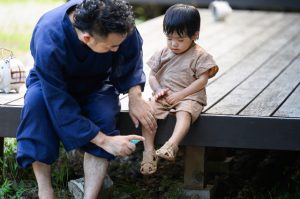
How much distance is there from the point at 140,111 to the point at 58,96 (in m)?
0.47

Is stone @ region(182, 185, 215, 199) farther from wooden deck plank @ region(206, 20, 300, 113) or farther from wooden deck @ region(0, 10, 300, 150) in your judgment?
wooden deck plank @ region(206, 20, 300, 113)

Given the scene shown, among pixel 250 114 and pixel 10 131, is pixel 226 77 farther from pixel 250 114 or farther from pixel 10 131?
pixel 10 131

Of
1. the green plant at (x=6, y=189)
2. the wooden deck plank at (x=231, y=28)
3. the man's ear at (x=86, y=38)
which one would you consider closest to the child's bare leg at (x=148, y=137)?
the man's ear at (x=86, y=38)

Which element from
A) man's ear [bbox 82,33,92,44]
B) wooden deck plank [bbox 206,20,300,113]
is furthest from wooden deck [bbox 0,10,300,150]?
man's ear [bbox 82,33,92,44]

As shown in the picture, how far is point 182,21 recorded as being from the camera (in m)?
3.33

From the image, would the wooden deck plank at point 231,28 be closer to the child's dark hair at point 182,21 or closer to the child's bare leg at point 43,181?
the child's dark hair at point 182,21

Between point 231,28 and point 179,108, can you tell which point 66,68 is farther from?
point 231,28

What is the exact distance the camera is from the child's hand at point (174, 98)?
3.40 m

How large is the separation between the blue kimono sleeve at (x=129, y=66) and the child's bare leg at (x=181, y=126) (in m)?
0.27

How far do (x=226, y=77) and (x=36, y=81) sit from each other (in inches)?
63.1

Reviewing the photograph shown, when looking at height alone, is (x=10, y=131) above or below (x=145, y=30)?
above

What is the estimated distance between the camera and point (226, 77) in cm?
449

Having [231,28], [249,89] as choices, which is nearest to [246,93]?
[249,89]

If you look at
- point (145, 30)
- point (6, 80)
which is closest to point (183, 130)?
point (6, 80)
